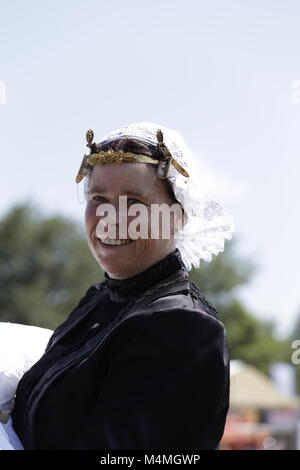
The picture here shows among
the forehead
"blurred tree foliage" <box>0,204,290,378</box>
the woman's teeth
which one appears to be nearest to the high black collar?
the woman's teeth

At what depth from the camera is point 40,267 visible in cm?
3431

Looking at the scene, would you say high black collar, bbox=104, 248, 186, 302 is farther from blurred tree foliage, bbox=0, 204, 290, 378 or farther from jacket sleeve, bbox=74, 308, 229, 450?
blurred tree foliage, bbox=0, 204, 290, 378

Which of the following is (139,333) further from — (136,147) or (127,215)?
(136,147)

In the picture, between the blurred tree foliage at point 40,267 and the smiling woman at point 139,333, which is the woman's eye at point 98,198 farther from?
the blurred tree foliage at point 40,267

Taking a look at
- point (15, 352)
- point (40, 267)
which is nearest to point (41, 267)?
point (40, 267)

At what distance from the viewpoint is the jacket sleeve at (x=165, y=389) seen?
6.10 ft

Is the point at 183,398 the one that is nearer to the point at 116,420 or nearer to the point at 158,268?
the point at 116,420

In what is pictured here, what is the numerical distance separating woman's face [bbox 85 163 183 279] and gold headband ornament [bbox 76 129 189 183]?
17 millimetres

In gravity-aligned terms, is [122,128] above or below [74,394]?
above

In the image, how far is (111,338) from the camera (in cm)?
200

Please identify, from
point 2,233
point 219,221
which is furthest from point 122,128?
point 2,233

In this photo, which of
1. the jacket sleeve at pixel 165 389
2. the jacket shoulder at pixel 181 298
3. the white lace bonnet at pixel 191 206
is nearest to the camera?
the jacket sleeve at pixel 165 389

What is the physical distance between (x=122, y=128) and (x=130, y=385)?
0.84 metres

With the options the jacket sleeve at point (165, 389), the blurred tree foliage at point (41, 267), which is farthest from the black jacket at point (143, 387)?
the blurred tree foliage at point (41, 267)
